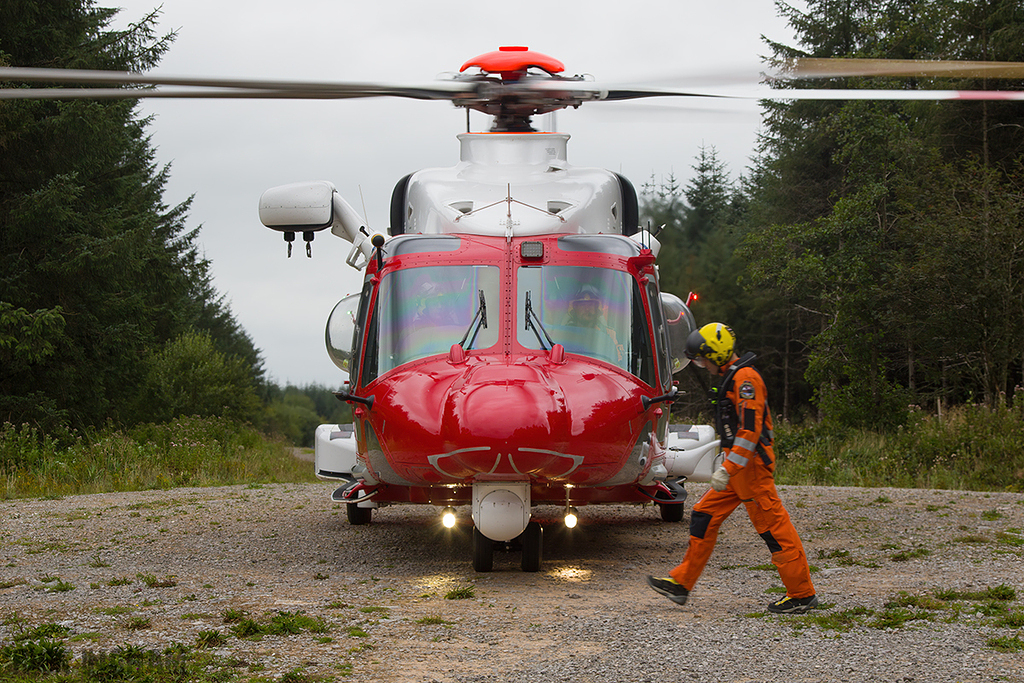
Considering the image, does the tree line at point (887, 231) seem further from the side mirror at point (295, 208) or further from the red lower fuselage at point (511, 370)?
the side mirror at point (295, 208)

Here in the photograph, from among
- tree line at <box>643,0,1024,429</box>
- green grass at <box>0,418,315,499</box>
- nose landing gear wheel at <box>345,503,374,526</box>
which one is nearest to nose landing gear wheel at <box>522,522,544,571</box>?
nose landing gear wheel at <box>345,503,374,526</box>

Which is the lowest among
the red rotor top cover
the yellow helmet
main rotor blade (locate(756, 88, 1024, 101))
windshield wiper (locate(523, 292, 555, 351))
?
the yellow helmet

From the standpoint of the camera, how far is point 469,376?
705cm

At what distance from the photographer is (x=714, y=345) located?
6.78 m

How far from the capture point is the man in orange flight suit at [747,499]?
6.31 m

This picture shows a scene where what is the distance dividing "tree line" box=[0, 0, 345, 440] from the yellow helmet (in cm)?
1613

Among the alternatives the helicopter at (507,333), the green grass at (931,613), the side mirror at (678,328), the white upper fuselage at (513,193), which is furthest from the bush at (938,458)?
the green grass at (931,613)

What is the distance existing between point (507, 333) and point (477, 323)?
0.24 m

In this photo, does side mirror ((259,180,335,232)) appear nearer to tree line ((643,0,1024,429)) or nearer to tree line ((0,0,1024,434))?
tree line ((0,0,1024,434))

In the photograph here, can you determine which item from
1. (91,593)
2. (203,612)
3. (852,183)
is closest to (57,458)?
(91,593)

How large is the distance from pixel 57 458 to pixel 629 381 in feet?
41.2

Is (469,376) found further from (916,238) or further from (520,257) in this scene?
(916,238)

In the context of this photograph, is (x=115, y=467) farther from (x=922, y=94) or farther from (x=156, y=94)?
(x=922, y=94)

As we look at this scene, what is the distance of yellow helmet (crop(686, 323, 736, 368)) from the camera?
6.78 meters
